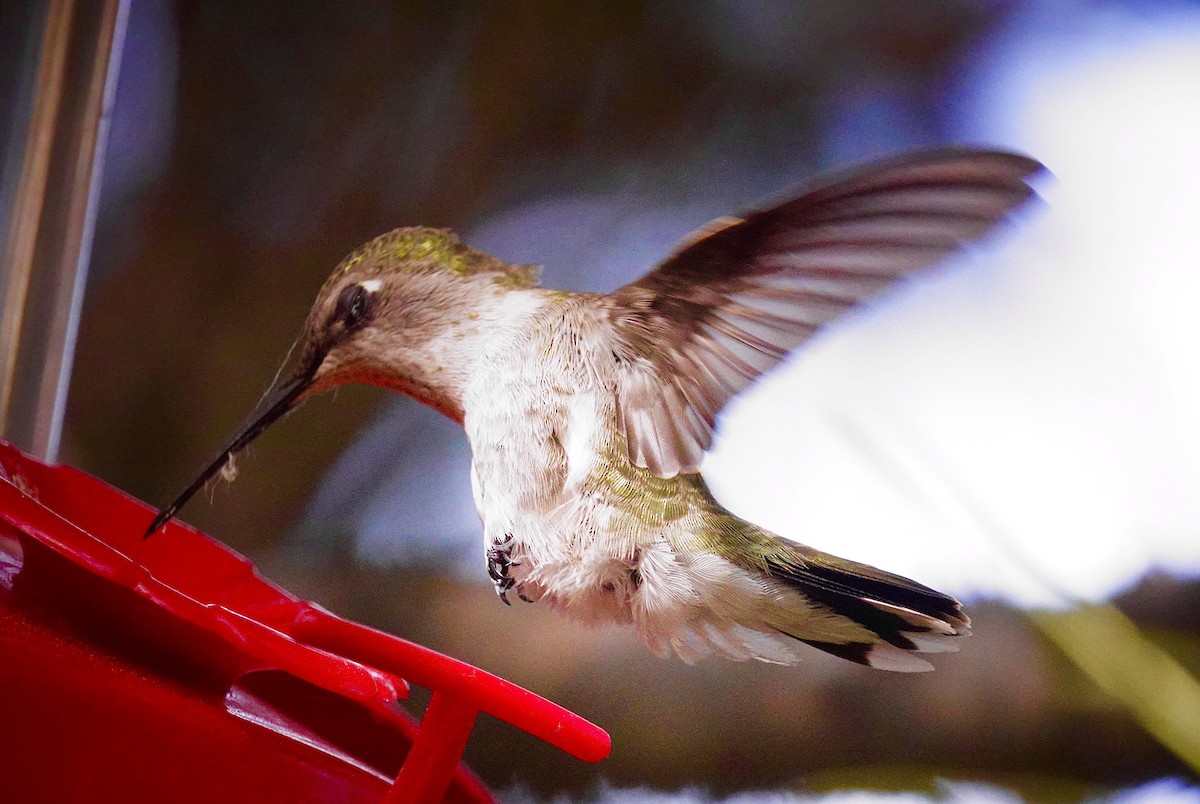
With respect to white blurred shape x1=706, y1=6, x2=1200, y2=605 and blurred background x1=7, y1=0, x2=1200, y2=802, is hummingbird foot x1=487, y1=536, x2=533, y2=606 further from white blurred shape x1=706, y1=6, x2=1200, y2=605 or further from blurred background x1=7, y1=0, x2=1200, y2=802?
white blurred shape x1=706, y1=6, x2=1200, y2=605

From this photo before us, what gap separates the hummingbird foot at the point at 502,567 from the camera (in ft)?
3.36

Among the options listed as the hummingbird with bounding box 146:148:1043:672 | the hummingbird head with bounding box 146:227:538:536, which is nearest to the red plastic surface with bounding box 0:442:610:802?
the hummingbird with bounding box 146:148:1043:672

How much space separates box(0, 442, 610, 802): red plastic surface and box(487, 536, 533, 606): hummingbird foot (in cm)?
40

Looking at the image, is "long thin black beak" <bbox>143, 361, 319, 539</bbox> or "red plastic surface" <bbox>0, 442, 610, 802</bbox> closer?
"red plastic surface" <bbox>0, 442, 610, 802</bbox>

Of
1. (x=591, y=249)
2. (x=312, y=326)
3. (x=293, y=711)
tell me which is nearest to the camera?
(x=293, y=711)

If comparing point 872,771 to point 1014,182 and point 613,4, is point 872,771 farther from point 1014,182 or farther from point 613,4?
point 613,4

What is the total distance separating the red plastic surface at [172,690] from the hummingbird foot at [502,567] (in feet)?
1.32

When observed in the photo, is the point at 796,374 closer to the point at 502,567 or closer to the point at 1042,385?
the point at 1042,385

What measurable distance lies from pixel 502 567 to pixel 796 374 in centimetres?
39

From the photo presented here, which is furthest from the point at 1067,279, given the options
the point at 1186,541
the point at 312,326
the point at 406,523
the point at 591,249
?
the point at 312,326

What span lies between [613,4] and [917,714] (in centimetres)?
89

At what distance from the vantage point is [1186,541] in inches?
31.3

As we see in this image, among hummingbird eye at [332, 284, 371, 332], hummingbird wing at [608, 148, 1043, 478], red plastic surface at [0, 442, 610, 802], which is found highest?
hummingbird wing at [608, 148, 1043, 478]

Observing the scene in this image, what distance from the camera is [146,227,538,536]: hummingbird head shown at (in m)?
1.11
